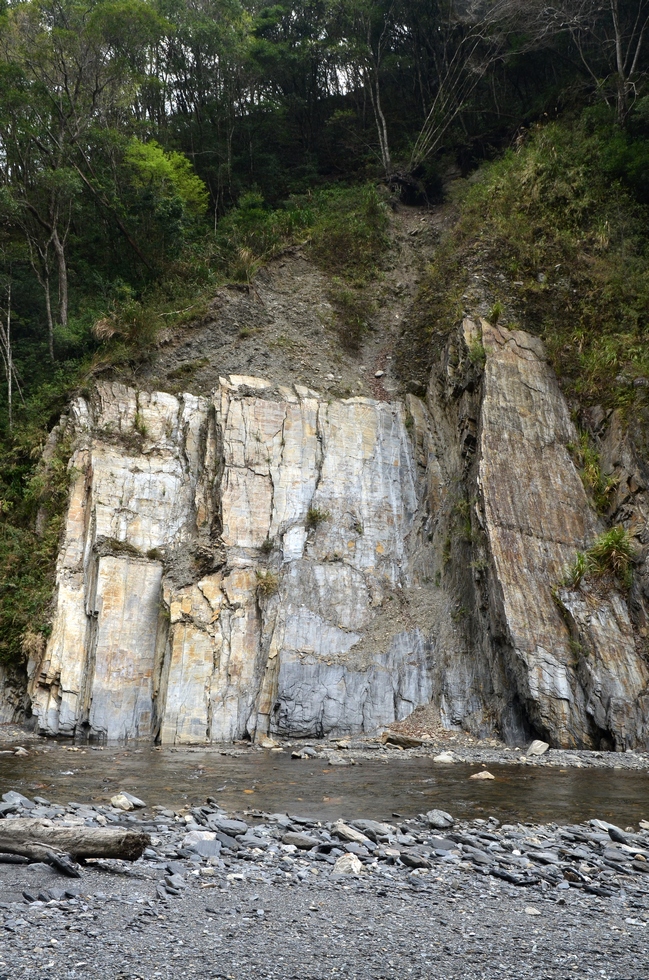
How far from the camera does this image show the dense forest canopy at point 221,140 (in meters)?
21.3

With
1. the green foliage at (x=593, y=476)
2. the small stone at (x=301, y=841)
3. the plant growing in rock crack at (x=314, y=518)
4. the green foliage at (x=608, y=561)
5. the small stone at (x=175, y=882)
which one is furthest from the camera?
the plant growing in rock crack at (x=314, y=518)

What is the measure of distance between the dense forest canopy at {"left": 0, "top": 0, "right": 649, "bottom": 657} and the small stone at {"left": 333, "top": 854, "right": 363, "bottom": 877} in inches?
467

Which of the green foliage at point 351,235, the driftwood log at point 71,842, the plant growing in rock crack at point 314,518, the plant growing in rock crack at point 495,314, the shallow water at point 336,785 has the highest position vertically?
the green foliage at point 351,235

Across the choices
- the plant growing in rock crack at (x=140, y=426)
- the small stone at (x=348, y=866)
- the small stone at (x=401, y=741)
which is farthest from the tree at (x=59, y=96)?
the small stone at (x=348, y=866)

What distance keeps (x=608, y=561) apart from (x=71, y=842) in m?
11.9

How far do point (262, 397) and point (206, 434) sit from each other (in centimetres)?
177

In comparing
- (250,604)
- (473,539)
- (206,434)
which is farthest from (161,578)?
(473,539)

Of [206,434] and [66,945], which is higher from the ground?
[206,434]

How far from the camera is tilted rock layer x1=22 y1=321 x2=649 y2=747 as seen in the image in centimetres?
1401

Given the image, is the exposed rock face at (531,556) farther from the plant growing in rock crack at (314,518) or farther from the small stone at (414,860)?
the small stone at (414,860)

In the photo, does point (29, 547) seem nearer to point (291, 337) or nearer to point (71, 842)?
point (291, 337)

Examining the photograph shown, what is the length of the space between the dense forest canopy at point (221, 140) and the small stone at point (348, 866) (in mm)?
11858

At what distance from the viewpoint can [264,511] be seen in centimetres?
1700

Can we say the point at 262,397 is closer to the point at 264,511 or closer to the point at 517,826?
the point at 264,511
